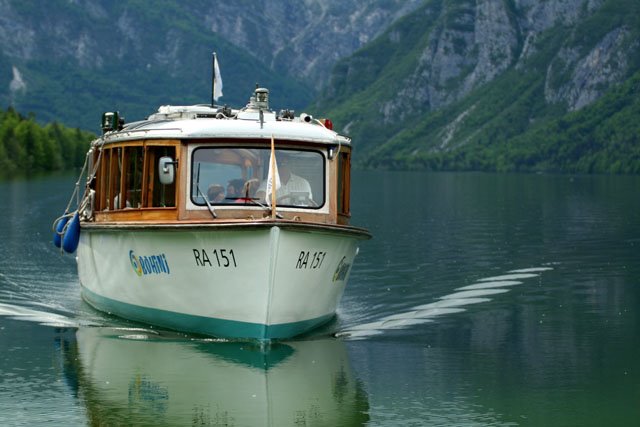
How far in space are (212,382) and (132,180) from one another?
7153mm

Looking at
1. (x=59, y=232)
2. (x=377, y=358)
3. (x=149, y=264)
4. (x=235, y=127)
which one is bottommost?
(x=377, y=358)

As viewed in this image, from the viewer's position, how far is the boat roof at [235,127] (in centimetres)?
2784

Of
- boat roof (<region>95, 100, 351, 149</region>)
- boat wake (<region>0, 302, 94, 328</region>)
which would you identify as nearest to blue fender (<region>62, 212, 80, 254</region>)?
boat wake (<region>0, 302, 94, 328</region>)

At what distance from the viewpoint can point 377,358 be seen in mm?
26406

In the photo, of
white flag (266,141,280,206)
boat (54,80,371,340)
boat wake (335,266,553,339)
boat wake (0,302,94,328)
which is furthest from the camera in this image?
boat wake (0,302,94,328)

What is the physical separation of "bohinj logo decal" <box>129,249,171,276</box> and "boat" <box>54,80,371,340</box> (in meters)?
0.03

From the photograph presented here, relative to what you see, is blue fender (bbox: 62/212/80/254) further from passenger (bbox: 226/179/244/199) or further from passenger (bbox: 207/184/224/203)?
passenger (bbox: 226/179/244/199)

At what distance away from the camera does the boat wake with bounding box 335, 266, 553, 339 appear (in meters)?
30.4

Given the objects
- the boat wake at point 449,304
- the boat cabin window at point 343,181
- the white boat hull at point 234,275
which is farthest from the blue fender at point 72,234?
the boat wake at point 449,304

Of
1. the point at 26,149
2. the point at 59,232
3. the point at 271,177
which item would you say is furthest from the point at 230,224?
the point at 26,149

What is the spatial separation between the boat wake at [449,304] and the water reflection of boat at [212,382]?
77.9 inches

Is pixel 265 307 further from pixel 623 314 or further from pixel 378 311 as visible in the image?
pixel 623 314

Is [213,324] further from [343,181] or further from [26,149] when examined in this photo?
[26,149]

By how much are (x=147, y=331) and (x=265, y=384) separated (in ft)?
19.3
